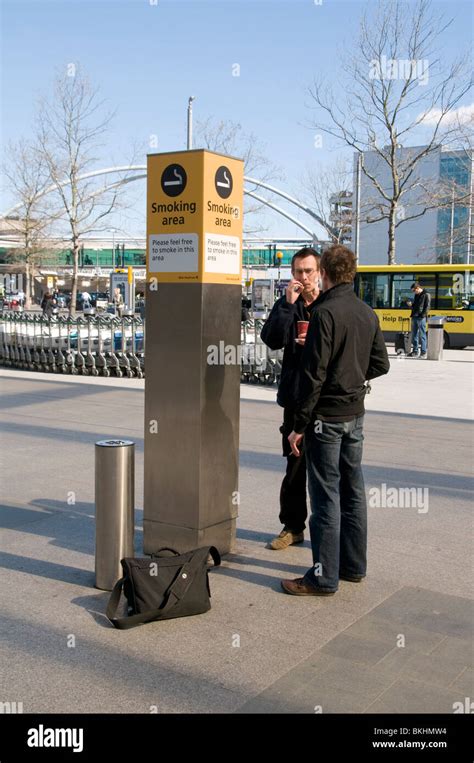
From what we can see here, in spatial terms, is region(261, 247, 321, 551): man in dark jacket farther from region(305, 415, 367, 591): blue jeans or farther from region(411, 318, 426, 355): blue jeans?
region(411, 318, 426, 355): blue jeans

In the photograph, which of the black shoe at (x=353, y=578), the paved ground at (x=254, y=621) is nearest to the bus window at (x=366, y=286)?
the paved ground at (x=254, y=621)

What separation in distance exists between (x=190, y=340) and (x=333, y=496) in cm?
127

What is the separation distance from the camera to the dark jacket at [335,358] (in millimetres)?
4449

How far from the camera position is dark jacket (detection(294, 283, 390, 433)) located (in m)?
4.45

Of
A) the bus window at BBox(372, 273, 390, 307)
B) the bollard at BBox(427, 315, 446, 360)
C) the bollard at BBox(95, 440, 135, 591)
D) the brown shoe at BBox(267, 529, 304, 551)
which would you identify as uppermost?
the bus window at BBox(372, 273, 390, 307)

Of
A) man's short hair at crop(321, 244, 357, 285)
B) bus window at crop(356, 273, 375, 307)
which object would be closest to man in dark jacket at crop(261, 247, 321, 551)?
man's short hair at crop(321, 244, 357, 285)

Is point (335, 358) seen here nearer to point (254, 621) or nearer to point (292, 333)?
point (292, 333)

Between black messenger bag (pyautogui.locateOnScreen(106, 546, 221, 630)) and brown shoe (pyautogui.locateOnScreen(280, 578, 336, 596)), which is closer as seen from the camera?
black messenger bag (pyautogui.locateOnScreen(106, 546, 221, 630))

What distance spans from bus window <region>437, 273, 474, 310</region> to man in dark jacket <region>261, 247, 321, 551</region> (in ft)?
62.9

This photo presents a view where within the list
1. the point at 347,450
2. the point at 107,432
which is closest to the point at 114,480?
the point at 347,450

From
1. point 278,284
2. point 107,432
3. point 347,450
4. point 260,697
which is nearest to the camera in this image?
point 260,697
